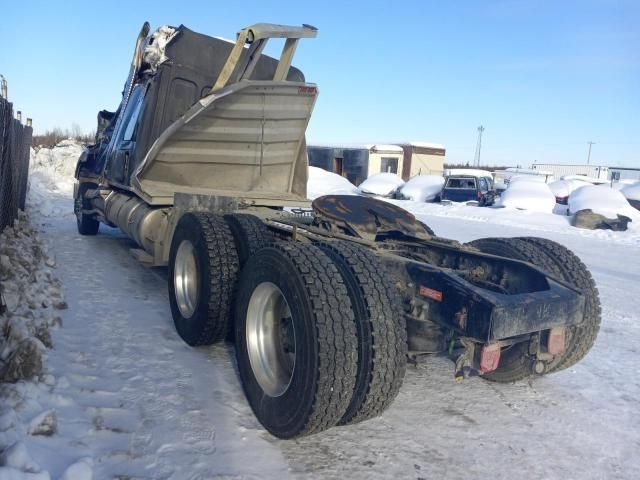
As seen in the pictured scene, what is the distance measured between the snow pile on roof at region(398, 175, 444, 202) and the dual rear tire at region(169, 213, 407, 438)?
2243 cm

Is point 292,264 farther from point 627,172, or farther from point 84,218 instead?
point 627,172

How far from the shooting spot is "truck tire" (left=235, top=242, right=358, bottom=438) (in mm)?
2695

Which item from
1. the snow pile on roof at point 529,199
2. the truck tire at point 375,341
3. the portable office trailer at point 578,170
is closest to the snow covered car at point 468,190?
the snow pile on roof at point 529,199

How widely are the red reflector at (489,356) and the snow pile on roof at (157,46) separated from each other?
203 inches

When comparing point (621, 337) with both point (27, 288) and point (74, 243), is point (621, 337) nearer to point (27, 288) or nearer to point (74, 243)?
point (27, 288)

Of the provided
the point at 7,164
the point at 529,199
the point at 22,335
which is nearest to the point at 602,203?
the point at 529,199

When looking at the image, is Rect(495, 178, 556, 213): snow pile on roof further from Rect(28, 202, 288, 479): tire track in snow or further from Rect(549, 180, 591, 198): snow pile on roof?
Rect(28, 202, 288, 479): tire track in snow

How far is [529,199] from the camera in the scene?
20500 mm

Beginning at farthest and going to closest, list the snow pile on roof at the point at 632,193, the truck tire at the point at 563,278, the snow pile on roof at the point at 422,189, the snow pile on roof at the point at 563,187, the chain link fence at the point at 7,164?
the snow pile on roof at the point at 563,187, the snow pile on roof at the point at 422,189, the snow pile on roof at the point at 632,193, the chain link fence at the point at 7,164, the truck tire at the point at 563,278

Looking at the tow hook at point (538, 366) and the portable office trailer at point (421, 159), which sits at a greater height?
the portable office trailer at point (421, 159)

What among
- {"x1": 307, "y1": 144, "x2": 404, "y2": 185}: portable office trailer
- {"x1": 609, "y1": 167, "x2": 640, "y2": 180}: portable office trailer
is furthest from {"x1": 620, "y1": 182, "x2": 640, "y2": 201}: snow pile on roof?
{"x1": 609, "y1": 167, "x2": 640, "y2": 180}: portable office trailer

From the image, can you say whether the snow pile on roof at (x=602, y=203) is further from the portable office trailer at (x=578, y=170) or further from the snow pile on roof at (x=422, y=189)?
the portable office trailer at (x=578, y=170)

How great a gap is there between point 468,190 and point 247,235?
66.6 feet

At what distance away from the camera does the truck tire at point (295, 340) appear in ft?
8.84
